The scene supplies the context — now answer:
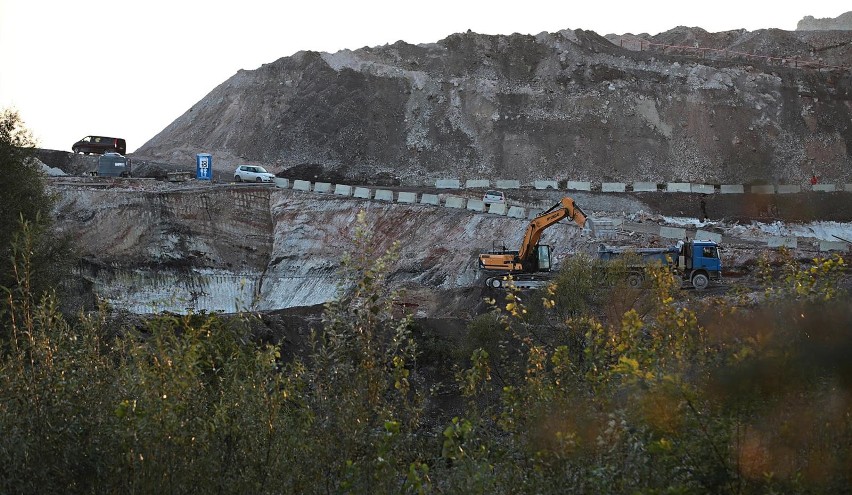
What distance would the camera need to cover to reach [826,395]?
10.4m

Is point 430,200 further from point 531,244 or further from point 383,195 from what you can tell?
point 531,244

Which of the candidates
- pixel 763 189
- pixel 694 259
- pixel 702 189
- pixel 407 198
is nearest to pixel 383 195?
pixel 407 198

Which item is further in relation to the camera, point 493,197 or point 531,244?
point 493,197

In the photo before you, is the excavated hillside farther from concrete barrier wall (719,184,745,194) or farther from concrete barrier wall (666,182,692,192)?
concrete barrier wall (666,182,692,192)

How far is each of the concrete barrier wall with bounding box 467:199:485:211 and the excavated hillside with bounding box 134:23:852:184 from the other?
1350cm

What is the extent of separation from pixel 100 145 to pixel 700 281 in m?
48.8

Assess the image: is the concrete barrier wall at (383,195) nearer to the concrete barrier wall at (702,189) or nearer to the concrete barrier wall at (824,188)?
the concrete barrier wall at (702,189)

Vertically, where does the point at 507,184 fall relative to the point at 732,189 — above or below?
above

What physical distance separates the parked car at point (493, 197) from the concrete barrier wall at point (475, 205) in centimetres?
59

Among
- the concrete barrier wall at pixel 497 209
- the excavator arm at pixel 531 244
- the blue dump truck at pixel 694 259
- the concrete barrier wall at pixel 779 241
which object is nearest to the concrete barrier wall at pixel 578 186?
the concrete barrier wall at pixel 497 209

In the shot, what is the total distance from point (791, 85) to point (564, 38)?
18163 millimetres

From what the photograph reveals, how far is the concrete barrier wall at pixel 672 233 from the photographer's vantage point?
55750mm

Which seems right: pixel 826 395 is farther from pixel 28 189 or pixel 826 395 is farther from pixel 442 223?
pixel 442 223

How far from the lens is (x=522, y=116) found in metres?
80.6
